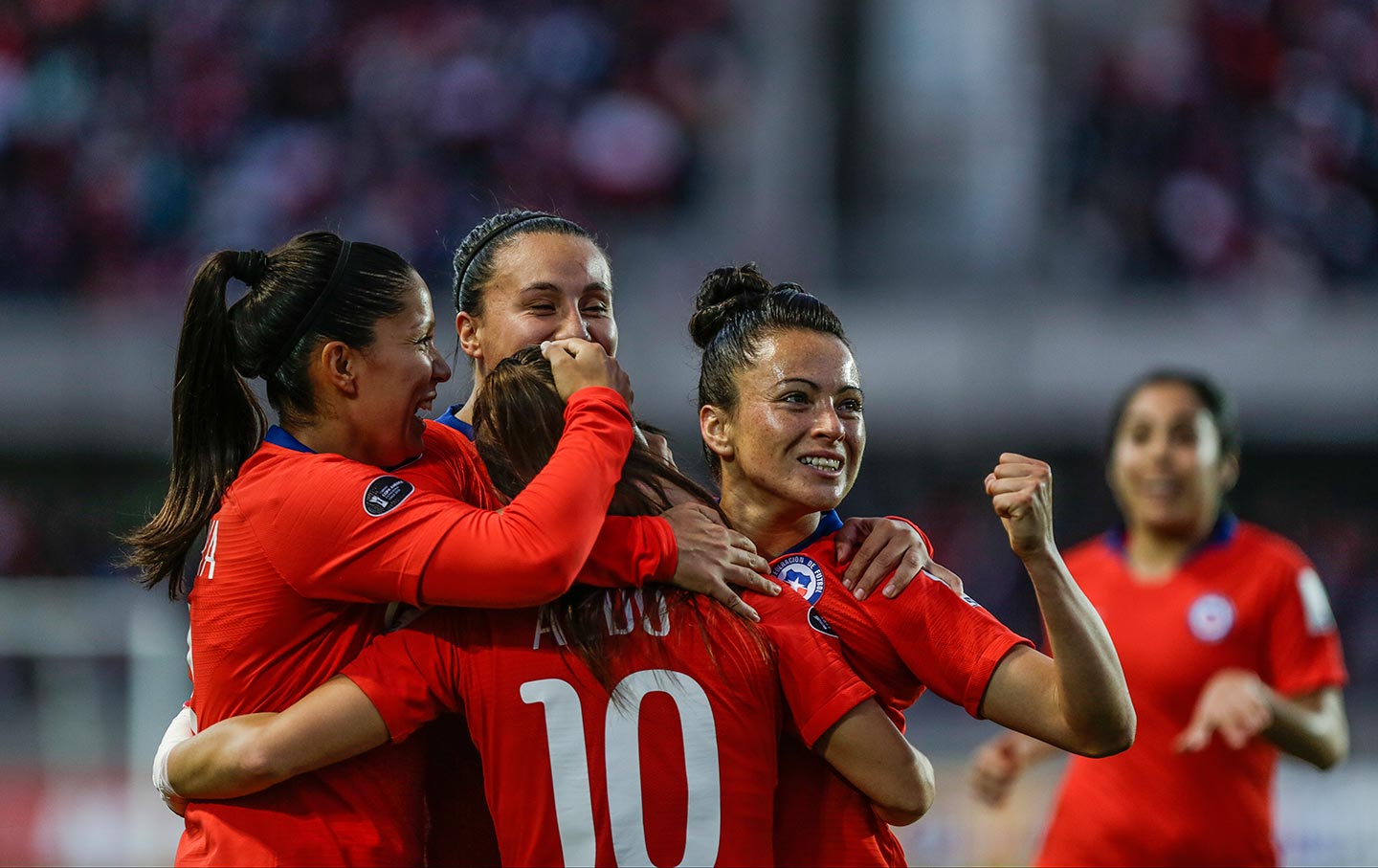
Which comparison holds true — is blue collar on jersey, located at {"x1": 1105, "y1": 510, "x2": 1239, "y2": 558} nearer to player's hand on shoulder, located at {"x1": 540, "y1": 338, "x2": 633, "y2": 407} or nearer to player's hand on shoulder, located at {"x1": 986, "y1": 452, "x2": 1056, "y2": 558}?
player's hand on shoulder, located at {"x1": 986, "y1": 452, "x2": 1056, "y2": 558}

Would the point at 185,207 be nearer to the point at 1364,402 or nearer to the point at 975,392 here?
the point at 975,392

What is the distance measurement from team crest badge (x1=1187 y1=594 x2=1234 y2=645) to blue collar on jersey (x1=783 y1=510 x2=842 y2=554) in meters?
2.01

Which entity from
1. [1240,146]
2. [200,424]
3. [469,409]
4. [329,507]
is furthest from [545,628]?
[1240,146]

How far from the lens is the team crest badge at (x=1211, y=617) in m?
4.46

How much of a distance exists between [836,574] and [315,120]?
11066 mm

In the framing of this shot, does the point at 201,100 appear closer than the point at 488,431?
No

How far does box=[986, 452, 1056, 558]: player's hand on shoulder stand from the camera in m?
2.45

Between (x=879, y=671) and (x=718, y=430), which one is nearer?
(x=879, y=671)

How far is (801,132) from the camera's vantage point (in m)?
12.2

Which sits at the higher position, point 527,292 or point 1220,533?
point 527,292

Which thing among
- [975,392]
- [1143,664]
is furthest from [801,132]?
[1143,664]

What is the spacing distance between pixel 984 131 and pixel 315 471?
10208mm

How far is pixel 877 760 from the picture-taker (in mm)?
2484

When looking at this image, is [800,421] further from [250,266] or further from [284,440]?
[250,266]
